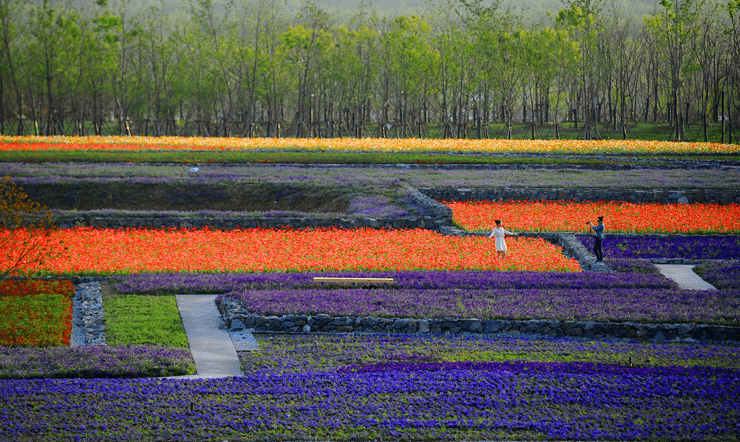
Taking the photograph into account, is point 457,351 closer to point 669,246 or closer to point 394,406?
point 394,406

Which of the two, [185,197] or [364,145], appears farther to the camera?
[364,145]

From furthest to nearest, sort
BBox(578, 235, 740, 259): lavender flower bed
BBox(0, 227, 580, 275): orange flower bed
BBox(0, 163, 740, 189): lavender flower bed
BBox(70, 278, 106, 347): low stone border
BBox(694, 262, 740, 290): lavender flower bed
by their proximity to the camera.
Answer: BBox(0, 163, 740, 189): lavender flower bed
BBox(578, 235, 740, 259): lavender flower bed
BBox(0, 227, 580, 275): orange flower bed
BBox(694, 262, 740, 290): lavender flower bed
BBox(70, 278, 106, 347): low stone border

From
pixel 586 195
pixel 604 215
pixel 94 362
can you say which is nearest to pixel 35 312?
pixel 94 362

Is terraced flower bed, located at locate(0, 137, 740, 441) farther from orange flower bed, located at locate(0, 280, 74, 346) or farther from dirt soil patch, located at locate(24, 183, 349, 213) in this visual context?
dirt soil patch, located at locate(24, 183, 349, 213)

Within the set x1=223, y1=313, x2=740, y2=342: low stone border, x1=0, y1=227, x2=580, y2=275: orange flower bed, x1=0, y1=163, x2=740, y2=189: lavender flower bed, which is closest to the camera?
x1=223, y1=313, x2=740, y2=342: low stone border

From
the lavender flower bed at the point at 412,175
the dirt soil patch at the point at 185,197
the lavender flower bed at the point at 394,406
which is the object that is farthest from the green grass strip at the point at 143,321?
the lavender flower bed at the point at 412,175

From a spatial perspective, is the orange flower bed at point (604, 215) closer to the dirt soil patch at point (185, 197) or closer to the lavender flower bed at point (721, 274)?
the lavender flower bed at point (721, 274)

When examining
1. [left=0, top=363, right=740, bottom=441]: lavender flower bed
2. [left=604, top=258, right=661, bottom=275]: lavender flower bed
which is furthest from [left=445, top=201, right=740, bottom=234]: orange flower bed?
[left=0, top=363, right=740, bottom=441]: lavender flower bed

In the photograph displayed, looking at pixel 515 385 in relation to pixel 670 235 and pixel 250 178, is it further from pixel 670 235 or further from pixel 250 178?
pixel 250 178
